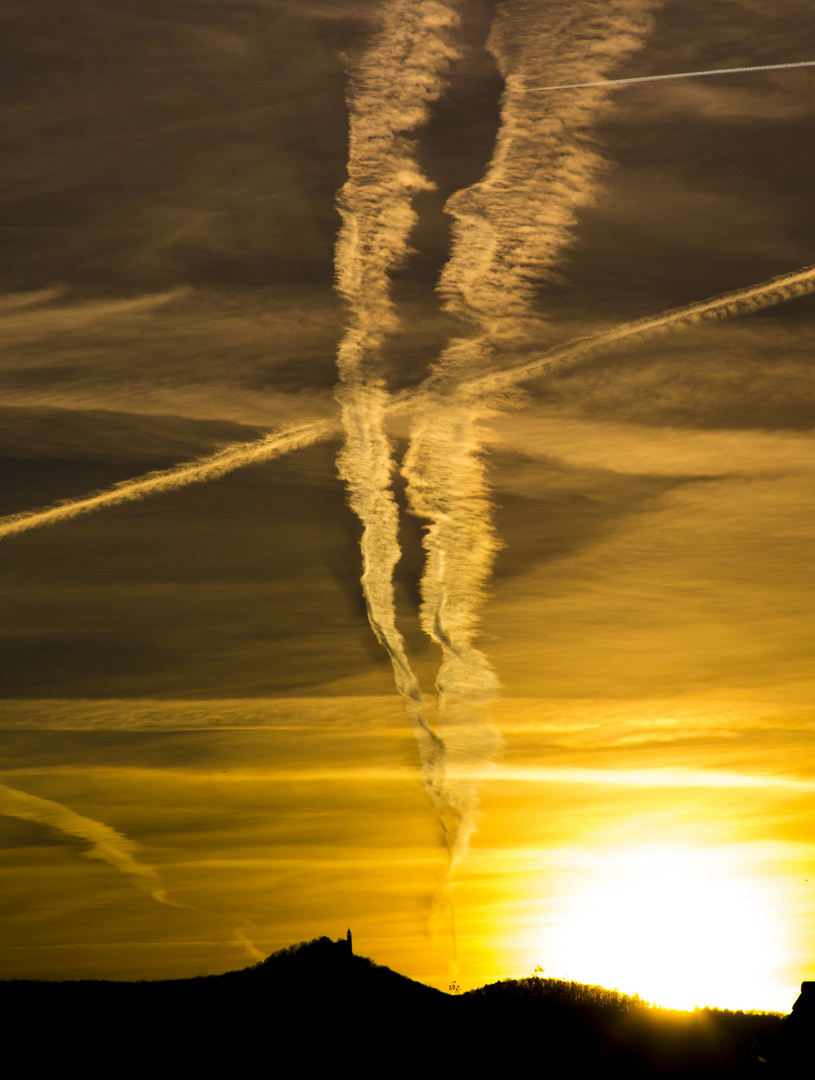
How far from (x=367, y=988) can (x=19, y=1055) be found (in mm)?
57397

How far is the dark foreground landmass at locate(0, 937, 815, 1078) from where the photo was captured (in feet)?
287

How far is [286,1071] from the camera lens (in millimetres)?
87188

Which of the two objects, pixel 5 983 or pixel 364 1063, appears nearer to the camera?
pixel 364 1063

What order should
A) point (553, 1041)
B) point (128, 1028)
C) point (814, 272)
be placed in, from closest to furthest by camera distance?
1. point (814, 272)
2. point (128, 1028)
3. point (553, 1041)

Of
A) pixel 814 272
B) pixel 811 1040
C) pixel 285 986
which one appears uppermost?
pixel 814 272

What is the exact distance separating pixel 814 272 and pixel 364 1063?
8534 cm

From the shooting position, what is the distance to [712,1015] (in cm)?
11925

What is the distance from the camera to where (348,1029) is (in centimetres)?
10756

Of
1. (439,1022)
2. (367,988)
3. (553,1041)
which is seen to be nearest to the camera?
(553,1041)

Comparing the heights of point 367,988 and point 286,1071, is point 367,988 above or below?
above

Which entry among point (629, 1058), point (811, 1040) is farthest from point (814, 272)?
point (629, 1058)

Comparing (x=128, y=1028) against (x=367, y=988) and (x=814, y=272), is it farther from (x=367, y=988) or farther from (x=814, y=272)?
(x=814, y=272)

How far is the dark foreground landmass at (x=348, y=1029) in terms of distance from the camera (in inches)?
3447

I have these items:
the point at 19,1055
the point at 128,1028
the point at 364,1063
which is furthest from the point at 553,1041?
the point at 19,1055
